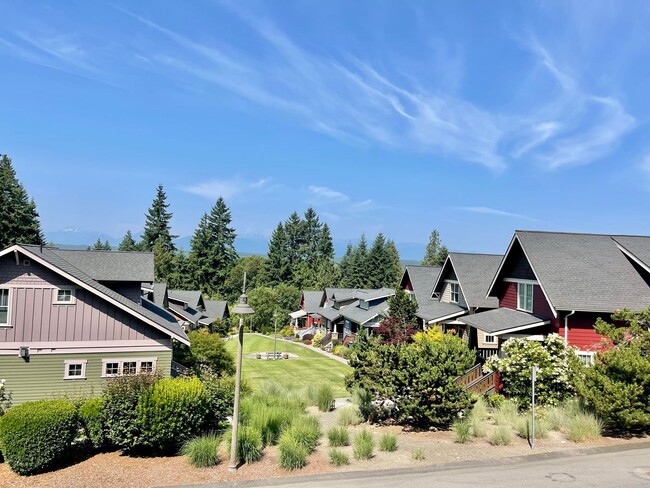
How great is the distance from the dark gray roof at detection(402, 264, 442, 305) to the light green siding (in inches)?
973

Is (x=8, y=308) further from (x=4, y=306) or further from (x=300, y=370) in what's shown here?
(x=300, y=370)

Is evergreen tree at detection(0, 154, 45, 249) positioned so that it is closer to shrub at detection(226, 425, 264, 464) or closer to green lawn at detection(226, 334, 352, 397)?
green lawn at detection(226, 334, 352, 397)

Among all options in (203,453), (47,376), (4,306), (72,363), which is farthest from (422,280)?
(203,453)

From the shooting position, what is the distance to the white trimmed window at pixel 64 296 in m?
19.3

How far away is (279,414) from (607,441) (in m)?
9.72

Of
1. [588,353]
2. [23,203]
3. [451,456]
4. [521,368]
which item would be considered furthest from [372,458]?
[23,203]

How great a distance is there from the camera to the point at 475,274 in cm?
3288

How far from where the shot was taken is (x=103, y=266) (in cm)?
2416

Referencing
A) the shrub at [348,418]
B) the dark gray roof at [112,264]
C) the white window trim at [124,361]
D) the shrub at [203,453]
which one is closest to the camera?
the shrub at [203,453]

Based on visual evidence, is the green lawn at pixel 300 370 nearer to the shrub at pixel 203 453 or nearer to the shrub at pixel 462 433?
the shrub at pixel 462 433

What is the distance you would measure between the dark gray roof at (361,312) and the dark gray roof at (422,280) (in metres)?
3.41

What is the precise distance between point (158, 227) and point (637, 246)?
93.5 m

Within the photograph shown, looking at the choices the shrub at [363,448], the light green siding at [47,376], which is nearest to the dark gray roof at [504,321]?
the shrub at [363,448]

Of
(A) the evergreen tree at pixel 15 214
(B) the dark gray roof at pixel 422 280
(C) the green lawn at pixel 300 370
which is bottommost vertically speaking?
(C) the green lawn at pixel 300 370
